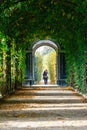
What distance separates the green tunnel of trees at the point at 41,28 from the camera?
20.7 meters

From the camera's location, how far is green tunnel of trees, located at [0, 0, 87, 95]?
67.9 ft

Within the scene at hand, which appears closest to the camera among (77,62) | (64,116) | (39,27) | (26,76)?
(64,116)

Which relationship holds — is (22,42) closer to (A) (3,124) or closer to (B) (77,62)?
(B) (77,62)

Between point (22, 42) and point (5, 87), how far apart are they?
8850mm

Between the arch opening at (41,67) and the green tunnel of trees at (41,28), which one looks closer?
the green tunnel of trees at (41,28)

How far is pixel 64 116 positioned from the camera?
14.7 m

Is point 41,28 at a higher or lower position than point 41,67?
higher

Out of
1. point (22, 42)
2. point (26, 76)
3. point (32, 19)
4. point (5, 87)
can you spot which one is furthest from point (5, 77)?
point (26, 76)

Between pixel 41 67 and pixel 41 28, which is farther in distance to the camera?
pixel 41 67

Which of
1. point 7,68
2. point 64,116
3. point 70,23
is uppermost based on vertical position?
Answer: point 70,23

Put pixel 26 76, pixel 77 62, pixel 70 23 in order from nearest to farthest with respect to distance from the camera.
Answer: pixel 70 23
pixel 77 62
pixel 26 76

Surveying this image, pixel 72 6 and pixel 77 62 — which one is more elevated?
pixel 72 6

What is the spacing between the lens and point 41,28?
29797 mm

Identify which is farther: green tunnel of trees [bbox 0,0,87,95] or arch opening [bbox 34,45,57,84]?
arch opening [bbox 34,45,57,84]
